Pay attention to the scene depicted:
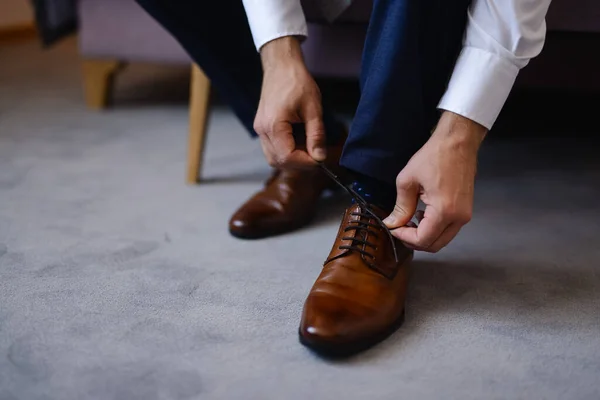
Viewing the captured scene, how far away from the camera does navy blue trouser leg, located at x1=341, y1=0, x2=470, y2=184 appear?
1.98ft

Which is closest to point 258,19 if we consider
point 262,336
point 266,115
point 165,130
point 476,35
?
point 266,115

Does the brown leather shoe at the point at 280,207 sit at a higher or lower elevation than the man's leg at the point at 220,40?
lower

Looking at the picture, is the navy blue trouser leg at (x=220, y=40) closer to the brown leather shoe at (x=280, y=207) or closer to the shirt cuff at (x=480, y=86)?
the brown leather shoe at (x=280, y=207)

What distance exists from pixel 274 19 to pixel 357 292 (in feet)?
1.05

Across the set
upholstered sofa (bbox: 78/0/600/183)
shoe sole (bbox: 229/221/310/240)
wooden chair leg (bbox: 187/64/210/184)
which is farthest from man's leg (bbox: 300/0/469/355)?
wooden chair leg (bbox: 187/64/210/184)

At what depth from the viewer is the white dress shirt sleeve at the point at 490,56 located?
580 millimetres

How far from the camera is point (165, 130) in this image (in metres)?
1.40

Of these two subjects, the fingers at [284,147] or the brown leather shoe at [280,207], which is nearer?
the fingers at [284,147]

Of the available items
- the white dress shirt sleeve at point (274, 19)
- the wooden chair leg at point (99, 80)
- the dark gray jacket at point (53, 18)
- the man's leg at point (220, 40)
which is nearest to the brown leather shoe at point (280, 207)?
the man's leg at point (220, 40)

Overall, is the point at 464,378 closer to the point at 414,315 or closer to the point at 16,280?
the point at 414,315

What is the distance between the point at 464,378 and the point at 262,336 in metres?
0.20

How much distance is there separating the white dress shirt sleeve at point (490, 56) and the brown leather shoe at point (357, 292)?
16 centimetres

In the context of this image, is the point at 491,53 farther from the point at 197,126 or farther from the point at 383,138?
the point at 197,126

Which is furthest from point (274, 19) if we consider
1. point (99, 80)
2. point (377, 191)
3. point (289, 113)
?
point (99, 80)
